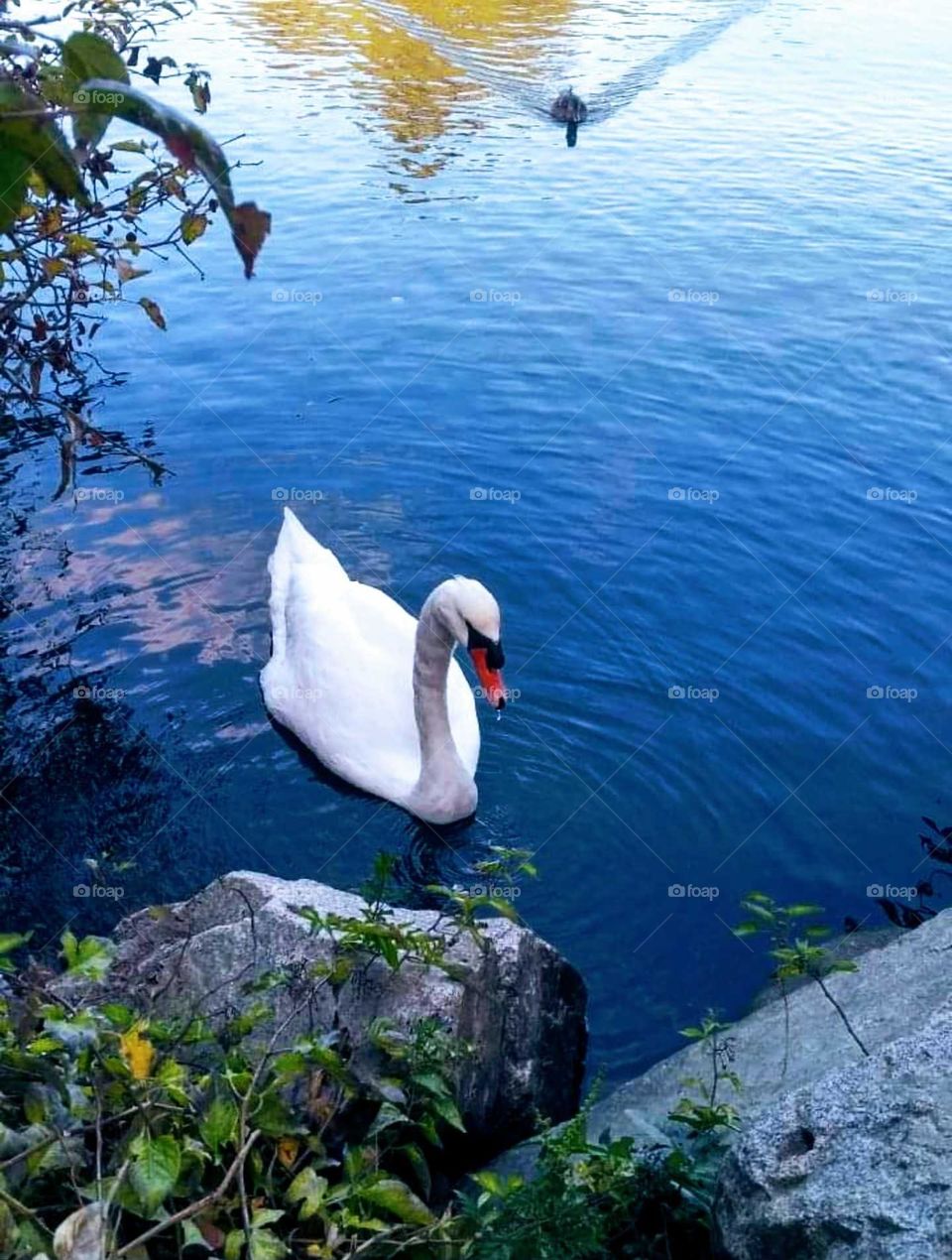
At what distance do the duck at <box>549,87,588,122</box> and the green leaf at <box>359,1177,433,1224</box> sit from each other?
1497 centimetres

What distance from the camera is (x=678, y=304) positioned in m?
11.7

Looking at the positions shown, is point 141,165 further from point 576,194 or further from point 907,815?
point 907,815

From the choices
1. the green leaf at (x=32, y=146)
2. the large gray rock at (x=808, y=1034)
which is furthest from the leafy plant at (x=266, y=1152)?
the green leaf at (x=32, y=146)

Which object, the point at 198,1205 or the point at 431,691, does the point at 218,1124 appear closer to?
the point at 198,1205

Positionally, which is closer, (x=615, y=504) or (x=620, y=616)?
(x=620, y=616)

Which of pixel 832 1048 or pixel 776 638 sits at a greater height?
pixel 832 1048

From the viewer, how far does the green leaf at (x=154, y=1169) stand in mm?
2895

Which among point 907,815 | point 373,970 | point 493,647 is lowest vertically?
point 907,815

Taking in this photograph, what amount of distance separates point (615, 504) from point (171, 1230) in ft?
21.7

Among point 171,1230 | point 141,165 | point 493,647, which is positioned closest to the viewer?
point 171,1230

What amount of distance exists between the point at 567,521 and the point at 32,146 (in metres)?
7.52

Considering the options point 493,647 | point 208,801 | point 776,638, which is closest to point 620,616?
point 776,638

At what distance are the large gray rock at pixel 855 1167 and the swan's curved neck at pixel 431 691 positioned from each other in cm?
345

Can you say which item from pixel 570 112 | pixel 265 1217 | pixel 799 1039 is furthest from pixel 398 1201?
pixel 570 112
